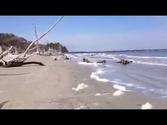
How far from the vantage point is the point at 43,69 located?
242cm

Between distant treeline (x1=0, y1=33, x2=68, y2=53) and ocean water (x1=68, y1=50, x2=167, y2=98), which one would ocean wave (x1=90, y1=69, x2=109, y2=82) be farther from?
distant treeline (x1=0, y1=33, x2=68, y2=53)

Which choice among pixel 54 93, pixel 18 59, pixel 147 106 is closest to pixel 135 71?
pixel 147 106

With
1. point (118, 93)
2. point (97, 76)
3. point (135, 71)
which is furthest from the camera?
point (97, 76)

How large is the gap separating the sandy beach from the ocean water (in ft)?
0.28

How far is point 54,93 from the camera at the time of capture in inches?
88.5

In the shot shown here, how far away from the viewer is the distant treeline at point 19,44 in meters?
→ 2.18

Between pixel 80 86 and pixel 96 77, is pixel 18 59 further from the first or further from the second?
pixel 96 77

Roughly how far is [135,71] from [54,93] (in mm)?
687
